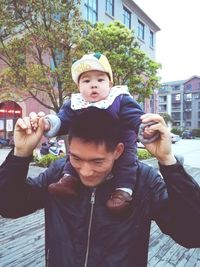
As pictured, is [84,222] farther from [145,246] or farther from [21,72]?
[21,72]

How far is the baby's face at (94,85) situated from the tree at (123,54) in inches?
378

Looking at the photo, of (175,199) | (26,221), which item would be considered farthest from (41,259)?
(175,199)

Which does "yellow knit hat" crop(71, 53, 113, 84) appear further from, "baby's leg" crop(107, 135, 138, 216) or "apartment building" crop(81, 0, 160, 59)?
"apartment building" crop(81, 0, 160, 59)

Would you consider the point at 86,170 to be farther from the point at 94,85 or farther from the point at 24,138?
the point at 94,85

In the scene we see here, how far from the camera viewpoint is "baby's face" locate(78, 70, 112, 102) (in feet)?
6.52

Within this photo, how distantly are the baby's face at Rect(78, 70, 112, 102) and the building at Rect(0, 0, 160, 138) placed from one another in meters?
18.9

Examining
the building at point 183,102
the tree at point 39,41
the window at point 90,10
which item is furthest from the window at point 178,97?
the tree at point 39,41

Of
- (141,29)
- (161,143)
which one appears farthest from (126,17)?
(161,143)

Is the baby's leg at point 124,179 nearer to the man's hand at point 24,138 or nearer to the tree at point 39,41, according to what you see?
the man's hand at point 24,138

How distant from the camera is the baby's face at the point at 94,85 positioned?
199cm

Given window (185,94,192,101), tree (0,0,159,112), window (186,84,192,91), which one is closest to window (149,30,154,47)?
tree (0,0,159,112)

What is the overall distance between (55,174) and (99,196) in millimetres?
386

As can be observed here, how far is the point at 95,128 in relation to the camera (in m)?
1.62

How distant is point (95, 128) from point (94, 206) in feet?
1.43
